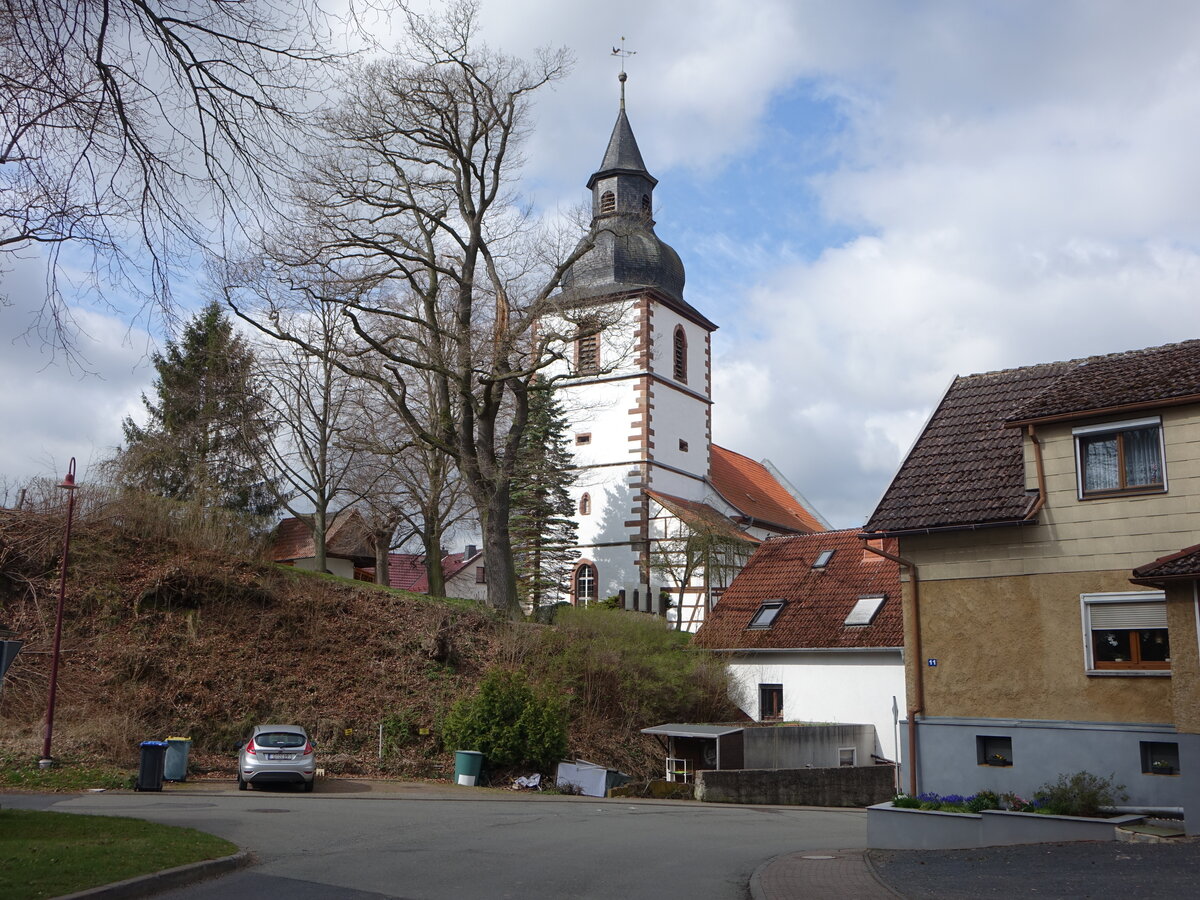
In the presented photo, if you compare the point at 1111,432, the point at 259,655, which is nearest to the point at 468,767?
the point at 259,655

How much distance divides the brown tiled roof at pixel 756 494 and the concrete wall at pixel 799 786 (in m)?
26.4

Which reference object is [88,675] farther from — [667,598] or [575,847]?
[667,598]

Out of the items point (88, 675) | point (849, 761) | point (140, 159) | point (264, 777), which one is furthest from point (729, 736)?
point (140, 159)

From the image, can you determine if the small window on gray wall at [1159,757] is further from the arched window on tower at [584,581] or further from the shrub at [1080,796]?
the arched window on tower at [584,581]

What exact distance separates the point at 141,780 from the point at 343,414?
2102 centimetres

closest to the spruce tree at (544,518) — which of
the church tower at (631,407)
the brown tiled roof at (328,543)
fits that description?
the church tower at (631,407)

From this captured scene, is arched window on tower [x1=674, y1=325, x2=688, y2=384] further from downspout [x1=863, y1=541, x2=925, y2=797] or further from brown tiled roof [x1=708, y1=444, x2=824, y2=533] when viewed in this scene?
downspout [x1=863, y1=541, x2=925, y2=797]

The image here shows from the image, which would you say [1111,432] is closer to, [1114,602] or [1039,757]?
[1114,602]

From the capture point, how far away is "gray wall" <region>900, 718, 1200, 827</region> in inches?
645

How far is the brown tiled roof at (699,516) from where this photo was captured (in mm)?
46375

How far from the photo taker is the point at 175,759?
2147 cm

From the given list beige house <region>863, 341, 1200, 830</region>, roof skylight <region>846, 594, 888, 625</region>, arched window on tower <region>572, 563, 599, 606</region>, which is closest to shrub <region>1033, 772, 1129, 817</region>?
beige house <region>863, 341, 1200, 830</region>

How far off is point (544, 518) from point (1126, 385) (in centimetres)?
3123

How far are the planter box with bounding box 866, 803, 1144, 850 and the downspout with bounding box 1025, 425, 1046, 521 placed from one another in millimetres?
5050
